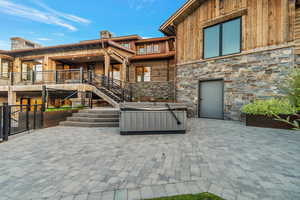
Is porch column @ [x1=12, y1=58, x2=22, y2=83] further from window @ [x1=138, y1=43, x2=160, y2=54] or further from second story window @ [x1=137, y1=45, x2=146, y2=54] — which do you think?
window @ [x1=138, y1=43, x2=160, y2=54]

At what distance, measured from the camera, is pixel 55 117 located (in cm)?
615

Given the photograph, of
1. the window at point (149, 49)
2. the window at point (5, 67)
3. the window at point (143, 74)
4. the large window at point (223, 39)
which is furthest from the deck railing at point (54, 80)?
the large window at point (223, 39)

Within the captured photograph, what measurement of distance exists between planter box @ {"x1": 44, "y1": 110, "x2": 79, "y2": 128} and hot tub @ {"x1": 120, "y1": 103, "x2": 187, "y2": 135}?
3.73 meters

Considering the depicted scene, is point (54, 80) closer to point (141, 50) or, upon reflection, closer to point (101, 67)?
point (101, 67)

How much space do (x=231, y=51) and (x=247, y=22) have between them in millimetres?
1502

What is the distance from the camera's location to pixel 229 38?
7.63 metres

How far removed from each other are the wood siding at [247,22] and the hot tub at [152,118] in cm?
554

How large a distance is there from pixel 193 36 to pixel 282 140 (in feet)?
24.1

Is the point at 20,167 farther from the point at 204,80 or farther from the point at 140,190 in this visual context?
the point at 204,80

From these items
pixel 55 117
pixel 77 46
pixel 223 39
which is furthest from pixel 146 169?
pixel 77 46

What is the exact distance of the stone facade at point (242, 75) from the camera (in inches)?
245

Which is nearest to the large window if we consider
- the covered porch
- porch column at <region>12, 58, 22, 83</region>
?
the covered porch

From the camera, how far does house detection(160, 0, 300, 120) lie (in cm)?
611

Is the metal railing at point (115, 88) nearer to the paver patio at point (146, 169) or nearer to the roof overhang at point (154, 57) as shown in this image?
the roof overhang at point (154, 57)
